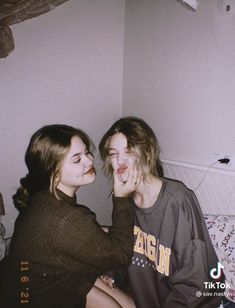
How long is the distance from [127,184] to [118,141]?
0.54 ft

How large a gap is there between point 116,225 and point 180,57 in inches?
37.9

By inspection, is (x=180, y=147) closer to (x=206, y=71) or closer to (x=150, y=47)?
(x=206, y=71)

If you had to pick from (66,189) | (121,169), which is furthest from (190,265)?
(66,189)

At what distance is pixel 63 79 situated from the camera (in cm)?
163

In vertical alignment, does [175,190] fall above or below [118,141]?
below

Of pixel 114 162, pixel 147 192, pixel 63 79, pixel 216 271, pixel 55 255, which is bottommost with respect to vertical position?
pixel 216 271

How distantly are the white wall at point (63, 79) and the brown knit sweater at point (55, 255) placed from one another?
2.23ft

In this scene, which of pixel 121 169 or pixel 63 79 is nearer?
pixel 121 169

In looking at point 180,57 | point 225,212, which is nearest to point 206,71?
point 180,57

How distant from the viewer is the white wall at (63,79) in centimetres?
145

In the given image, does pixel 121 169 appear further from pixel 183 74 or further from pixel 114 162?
pixel 183 74

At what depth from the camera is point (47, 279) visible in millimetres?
859
